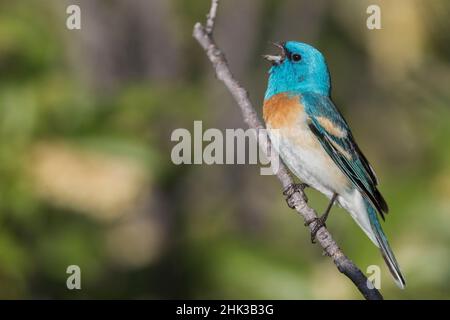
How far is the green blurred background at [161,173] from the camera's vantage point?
5148mm

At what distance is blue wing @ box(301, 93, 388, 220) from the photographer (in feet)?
16.6

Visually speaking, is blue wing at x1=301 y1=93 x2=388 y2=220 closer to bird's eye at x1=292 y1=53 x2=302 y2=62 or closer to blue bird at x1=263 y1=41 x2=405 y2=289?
blue bird at x1=263 y1=41 x2=405 y2=289

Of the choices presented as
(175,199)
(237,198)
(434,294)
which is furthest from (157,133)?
(434,294)

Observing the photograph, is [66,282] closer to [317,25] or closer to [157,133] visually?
[157,133]

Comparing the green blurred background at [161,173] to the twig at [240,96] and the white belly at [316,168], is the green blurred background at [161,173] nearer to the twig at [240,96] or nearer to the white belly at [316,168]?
the white belly at [316,168]

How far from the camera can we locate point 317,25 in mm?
7480

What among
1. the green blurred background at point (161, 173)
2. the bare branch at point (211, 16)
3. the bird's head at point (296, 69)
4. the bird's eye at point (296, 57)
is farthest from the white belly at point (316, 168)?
the bare branch at point (211, 16)

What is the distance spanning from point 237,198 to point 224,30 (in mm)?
1459

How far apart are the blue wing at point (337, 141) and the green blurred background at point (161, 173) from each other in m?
Result: 0.29
